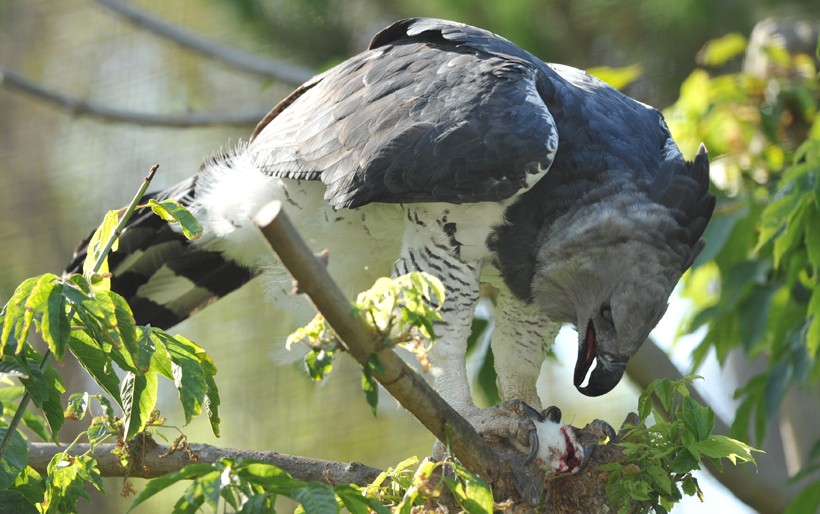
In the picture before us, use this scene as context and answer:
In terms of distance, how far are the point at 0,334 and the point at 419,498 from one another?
3.25ft

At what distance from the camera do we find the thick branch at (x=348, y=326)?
6.82 feet

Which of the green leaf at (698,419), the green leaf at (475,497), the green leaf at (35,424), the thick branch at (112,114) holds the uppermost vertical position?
the thick branch at (112,114)

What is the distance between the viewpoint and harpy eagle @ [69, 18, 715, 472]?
3504mm

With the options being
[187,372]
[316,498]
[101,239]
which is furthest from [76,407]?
[316,498]

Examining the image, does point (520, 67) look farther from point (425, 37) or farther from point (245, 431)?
point (245, 431)

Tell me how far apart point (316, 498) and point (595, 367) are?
5.52ft

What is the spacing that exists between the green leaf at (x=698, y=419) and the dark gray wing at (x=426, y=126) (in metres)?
1.00

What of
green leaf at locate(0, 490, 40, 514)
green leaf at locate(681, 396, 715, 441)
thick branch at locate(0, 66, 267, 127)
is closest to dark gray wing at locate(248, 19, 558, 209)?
green leaf at locate(681, 396, 715, 441)

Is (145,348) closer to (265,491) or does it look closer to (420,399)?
(265,491)

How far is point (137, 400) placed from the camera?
8.41 ft

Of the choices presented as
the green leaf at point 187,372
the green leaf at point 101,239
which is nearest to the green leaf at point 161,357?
the green leaf at point 187,372

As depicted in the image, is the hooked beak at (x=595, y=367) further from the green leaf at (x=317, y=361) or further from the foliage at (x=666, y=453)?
the green leaf at (x=317, y=361)

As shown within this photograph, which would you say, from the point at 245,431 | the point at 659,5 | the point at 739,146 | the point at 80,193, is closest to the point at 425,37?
the point at 739,146

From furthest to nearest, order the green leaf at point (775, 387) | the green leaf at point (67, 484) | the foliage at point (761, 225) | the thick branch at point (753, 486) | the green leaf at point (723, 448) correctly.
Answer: the thick branch at point (753, 486), the green leaf at point (775, 387), the foliage at point (761, 225), the green leaf at point (723, 448), the green leaf at point (67, 484)
